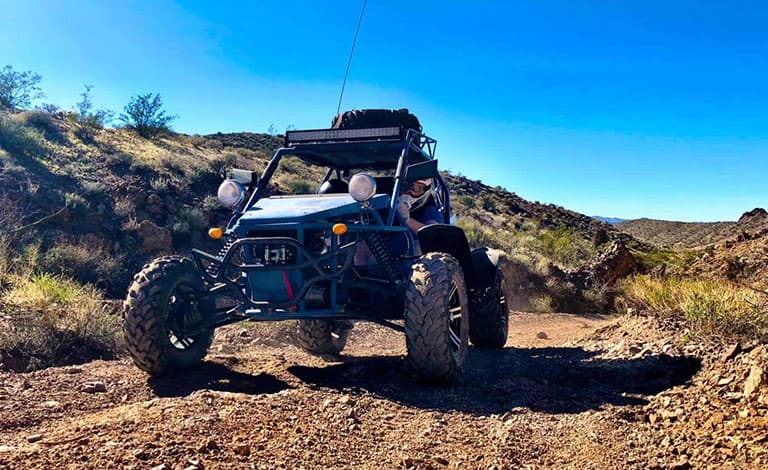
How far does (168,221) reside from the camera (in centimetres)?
1455

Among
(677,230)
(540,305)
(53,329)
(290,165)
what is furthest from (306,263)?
(677,230)

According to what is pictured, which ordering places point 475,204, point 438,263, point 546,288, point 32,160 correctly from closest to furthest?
1. point 438,263
2. point 546,288
3. point 32,160
4. point 475,204

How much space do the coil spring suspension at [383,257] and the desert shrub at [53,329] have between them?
11.1 ft

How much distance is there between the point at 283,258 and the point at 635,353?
3.50 metres

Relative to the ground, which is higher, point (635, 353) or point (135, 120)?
point (135, 120)

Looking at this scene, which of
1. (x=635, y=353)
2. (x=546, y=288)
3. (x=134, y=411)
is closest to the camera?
(x=134, y=411)

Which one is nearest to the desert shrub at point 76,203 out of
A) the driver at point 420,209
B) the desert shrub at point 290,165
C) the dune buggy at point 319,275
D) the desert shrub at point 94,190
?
the desert shrub at point 94,190

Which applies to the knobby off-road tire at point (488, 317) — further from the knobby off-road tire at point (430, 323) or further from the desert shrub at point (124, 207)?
the desert shrub at point (124, 207)

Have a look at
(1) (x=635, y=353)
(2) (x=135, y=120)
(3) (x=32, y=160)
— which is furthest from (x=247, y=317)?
(2) (x=135, y=120)

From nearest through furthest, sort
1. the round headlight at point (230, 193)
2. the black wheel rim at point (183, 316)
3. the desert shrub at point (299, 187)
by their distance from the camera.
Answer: the black wheel rim at point (183, 316) → the round headlight at point (230, 193) → the desert shrub at point (299, 187)

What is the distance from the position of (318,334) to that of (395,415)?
310 centimetres

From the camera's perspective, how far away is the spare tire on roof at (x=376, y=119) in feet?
23.4

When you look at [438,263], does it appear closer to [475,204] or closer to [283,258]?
[283,258]

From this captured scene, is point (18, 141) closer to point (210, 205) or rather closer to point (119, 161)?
point (119, 161)
